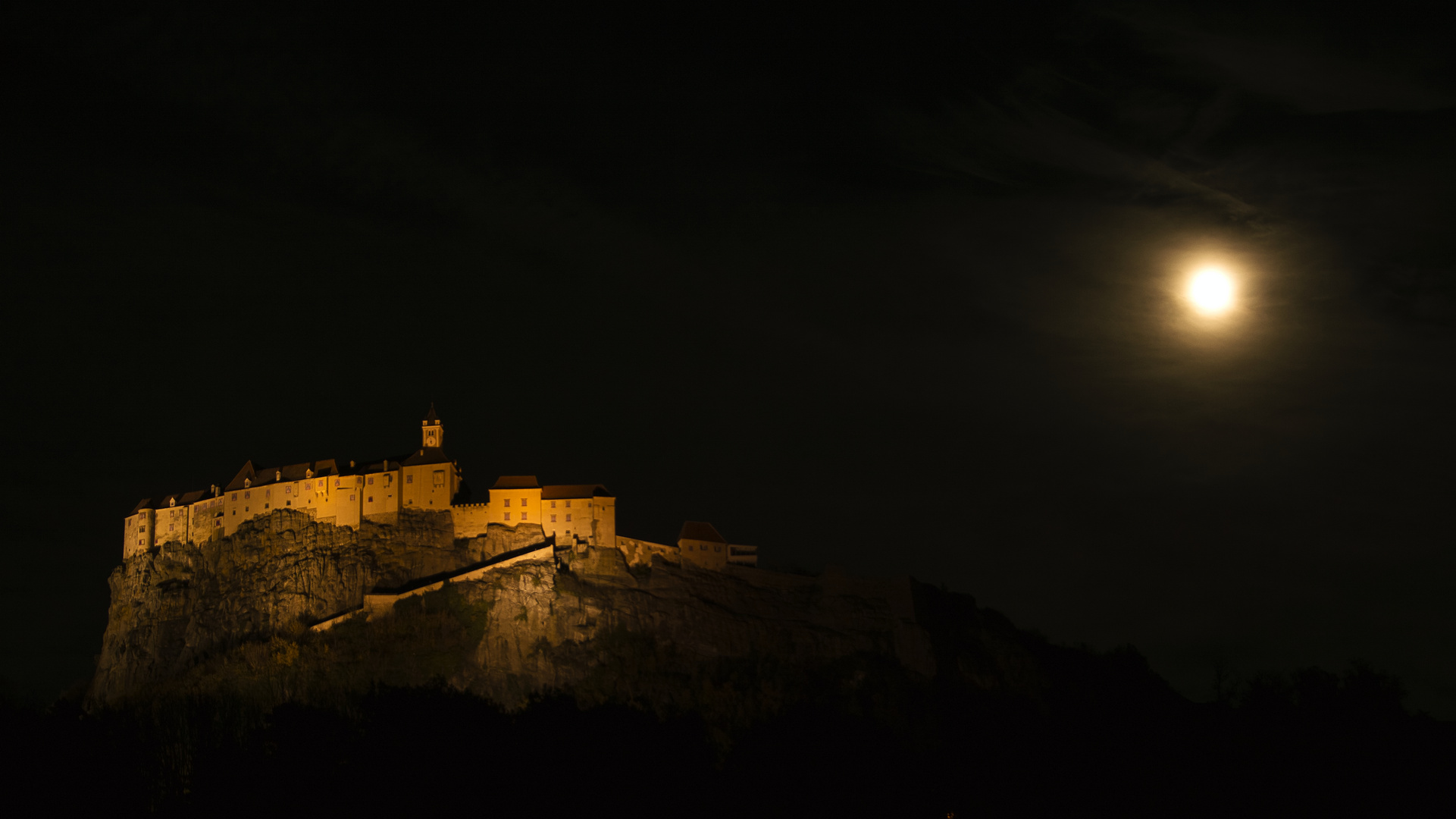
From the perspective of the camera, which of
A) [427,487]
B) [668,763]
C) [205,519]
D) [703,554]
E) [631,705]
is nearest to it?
[668,763]

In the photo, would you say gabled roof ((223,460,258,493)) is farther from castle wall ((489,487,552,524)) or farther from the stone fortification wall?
castle wall ((489,487,552,524))

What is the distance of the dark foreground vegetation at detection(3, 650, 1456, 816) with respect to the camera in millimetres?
40656

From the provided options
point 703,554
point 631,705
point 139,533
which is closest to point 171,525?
point 139,533

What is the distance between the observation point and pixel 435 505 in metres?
84.3

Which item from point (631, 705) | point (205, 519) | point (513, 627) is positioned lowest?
point (631, 705)

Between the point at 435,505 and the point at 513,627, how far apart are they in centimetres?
1481

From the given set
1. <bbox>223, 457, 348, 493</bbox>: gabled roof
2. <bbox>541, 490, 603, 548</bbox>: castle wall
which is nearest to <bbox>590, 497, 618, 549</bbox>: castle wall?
<bbox>541, 490, 603, 548</bbox>: castle wall

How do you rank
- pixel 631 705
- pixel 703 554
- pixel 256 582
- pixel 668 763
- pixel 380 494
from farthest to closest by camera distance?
pixel 703 554, pixel 380 494, pixel 256 582, pixel 631 705, pixel 668 763

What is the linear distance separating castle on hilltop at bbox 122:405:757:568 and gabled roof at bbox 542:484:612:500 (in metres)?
0.05

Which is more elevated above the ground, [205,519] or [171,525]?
[205,519]

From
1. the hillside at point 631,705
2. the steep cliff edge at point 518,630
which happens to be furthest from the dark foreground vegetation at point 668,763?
the steep cliff edge at point 518,630

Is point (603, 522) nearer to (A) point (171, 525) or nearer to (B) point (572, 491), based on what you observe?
(B) point (572, 491)

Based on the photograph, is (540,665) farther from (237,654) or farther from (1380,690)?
(1380,690)

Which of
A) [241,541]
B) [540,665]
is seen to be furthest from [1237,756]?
[241,541]
